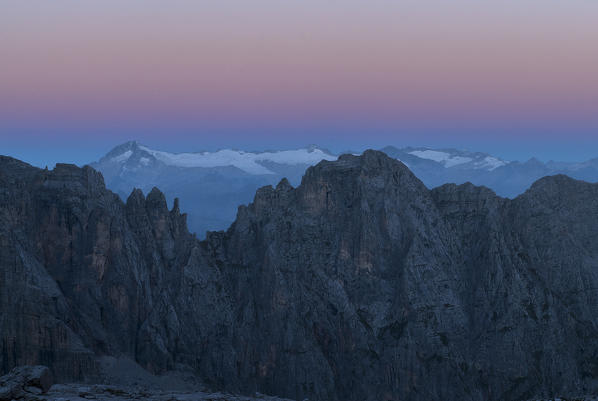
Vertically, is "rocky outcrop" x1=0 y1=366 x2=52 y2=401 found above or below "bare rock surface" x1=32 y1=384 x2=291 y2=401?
above

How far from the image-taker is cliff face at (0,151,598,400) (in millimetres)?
136750

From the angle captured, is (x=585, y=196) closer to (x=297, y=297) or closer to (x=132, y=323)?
(x=297, y=297)

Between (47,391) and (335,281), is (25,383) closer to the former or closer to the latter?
(47,391)

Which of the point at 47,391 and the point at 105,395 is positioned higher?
the point at 47,391

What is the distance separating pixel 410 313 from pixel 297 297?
24834mm

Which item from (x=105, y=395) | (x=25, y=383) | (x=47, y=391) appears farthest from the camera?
(x=105, y=395)

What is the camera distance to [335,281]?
480 ft

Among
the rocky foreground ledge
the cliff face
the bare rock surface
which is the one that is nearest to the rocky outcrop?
the rocky foreground ledge

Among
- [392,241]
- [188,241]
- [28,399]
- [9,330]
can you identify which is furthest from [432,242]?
[28,399]

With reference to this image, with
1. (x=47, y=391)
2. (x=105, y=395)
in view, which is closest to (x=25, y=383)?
(x=47, y=391)

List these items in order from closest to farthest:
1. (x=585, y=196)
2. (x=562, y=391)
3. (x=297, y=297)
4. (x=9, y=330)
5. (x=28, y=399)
→ 1. (x=28, y=399)
2. (x=9, y=330)
3. (x=562, y=391)
4. (x=297, y=297)
5. (x=585, y=196)

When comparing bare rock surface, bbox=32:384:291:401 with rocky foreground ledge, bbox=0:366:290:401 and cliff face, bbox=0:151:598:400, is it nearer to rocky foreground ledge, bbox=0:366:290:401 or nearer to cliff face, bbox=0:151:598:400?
rocky foreground ledge, bbox=0:366:290:401

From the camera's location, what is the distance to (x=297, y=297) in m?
145

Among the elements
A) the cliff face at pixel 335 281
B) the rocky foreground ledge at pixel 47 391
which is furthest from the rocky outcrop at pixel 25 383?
the cliff face at pixel 335 281
